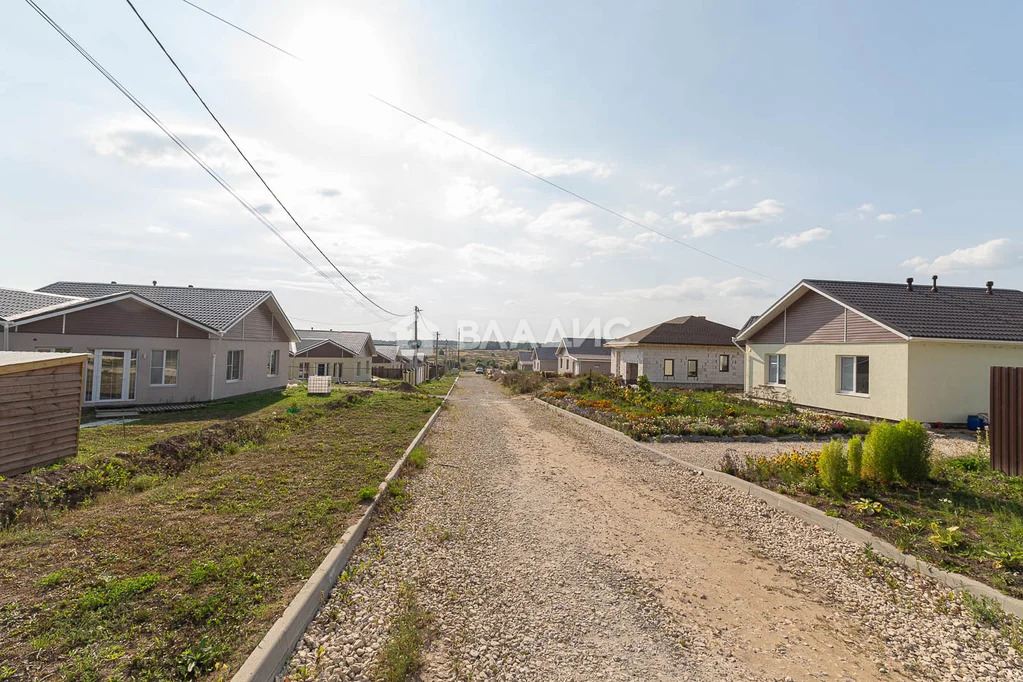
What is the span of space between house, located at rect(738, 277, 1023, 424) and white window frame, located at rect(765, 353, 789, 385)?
45 millimetres

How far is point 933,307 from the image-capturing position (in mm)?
16234

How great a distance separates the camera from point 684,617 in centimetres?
432

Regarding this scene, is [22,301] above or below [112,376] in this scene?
above

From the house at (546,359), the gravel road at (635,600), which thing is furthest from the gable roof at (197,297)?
the house at (546,359)

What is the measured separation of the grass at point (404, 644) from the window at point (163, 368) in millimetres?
17842

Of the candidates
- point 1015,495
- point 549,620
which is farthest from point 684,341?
point 549,620

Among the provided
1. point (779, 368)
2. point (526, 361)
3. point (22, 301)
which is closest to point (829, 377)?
point (779, 368)

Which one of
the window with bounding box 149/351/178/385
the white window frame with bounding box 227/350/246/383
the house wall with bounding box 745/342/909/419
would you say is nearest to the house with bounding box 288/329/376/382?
the white window frame with bounding box 227/350/246/383

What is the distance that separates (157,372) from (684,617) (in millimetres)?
19755

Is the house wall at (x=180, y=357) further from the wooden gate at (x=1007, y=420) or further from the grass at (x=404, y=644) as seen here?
the wooden gate at (x=1007, y=420)

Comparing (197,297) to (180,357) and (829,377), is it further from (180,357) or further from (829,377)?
(829,377)

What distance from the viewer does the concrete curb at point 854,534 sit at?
14.6 feet

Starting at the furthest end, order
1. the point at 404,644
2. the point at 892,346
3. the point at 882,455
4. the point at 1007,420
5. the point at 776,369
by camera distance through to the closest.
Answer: the point at 776,369 → the point at 892,346 → the point at 1007,420 → the point at 882,455 → the point at 404,644

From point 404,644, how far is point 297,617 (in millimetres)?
889
